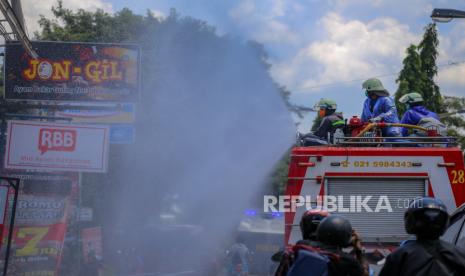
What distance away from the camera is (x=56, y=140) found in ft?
56.2

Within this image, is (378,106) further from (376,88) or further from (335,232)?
(335,232)

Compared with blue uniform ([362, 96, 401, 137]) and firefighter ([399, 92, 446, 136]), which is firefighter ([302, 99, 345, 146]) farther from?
firefighter ([399, 92, 446, 136])

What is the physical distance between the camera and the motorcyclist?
4.38 metres

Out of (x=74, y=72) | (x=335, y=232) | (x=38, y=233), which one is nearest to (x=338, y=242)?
(x=335, y=232)

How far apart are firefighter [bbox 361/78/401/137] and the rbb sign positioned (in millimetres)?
8781

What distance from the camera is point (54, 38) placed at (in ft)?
103

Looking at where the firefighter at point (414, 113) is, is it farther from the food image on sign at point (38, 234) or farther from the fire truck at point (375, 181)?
the food image on sign at point (38, 234)

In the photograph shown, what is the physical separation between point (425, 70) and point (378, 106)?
1310 cm

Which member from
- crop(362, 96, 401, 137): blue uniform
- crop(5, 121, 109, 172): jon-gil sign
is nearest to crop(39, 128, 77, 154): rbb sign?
crop(5, 121, 109, 172): jon-gil sign

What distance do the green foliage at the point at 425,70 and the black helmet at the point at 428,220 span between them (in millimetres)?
17952

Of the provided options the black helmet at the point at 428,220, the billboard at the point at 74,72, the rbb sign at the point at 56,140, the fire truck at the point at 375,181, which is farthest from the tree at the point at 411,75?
the black helmet at the point at 428,220

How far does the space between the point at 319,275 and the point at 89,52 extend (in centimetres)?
1785

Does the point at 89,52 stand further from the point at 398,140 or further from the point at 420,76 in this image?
the point at 398,140

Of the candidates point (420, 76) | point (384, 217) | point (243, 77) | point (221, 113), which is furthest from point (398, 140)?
point (221, 113)
